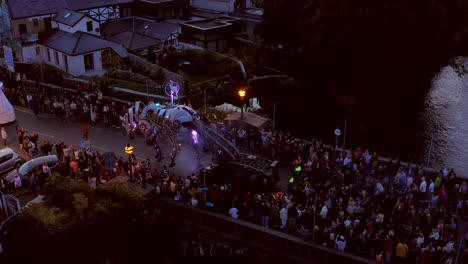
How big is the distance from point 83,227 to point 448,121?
35.6 m

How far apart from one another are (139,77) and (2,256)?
27.7m

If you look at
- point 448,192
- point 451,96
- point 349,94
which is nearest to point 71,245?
point 448,192

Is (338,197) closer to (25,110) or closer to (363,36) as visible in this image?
(25,110)

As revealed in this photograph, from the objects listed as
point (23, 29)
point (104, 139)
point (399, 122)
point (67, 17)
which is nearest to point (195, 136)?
point (104, 139)

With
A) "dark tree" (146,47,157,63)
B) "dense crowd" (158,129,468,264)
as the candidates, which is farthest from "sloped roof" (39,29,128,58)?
"dense crowd" (158,129,468,264)

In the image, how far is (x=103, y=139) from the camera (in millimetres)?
35438

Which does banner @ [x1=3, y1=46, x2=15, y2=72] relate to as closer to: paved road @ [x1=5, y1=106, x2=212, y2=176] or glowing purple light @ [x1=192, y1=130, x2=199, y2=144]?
paved road @ [x1=5, y1=106, x2=212, y2=176]

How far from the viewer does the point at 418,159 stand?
1663 inches

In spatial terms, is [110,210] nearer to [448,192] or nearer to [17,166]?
[17,166]

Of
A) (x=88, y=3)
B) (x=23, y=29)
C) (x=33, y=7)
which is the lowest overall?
(x=23, y=29)

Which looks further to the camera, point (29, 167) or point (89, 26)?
point (89, 26)

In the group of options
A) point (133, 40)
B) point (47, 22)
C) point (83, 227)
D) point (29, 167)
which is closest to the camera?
point (83, 227)

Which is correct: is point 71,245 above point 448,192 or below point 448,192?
below

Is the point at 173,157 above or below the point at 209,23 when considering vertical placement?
below
